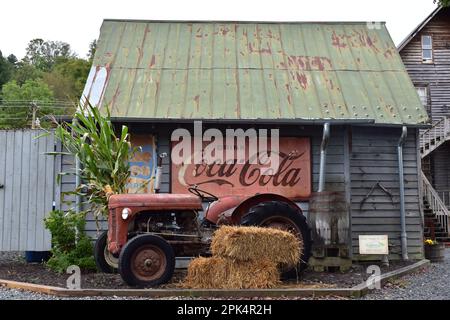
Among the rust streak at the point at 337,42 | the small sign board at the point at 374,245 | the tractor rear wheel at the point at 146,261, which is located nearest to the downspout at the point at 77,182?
the tractor rear wheel at the point at 146,261

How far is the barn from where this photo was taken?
35.0 feet

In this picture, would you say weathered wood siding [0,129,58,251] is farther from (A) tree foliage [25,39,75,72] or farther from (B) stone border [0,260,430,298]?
(A) tree foliage [25,39,75,72]

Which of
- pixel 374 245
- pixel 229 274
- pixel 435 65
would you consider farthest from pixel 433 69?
pixel 229 274

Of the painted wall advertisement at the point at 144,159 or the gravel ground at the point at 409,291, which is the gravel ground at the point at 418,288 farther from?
the painted wall advertisement at the point at 144,159

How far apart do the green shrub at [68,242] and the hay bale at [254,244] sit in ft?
9.91

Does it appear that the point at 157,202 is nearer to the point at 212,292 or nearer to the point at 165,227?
the point at 165,227

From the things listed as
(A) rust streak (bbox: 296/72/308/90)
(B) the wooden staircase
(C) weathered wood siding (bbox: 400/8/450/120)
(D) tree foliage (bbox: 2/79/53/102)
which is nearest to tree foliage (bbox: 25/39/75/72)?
(D) tree foliage (bbox: 2/79/53/102)

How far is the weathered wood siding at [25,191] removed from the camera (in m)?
10.5

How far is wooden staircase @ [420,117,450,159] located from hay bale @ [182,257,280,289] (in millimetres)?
17361

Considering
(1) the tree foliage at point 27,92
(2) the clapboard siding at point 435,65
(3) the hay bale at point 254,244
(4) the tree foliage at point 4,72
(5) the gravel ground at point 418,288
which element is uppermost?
(4) the tree foliage at point 4,72

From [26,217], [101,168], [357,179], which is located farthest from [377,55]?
[26,217]

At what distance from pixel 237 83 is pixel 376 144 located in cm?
319
